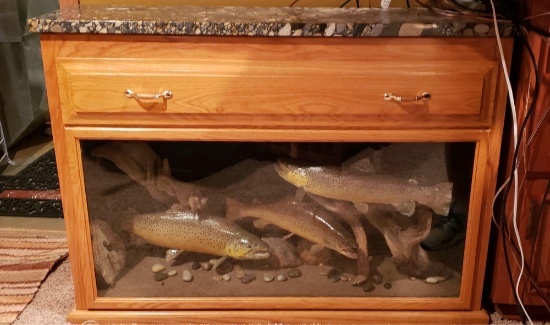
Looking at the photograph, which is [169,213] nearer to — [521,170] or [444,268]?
[444,268]

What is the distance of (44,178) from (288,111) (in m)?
1.34

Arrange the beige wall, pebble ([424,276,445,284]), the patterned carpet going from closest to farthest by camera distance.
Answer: pebble ([424,276,445,284]) → the beige wall → the patterned carpet

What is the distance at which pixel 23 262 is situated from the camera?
1.52 meters

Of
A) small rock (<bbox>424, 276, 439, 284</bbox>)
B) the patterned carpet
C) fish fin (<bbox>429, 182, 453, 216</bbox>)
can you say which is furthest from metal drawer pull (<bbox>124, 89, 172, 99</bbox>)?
the patterned carpet

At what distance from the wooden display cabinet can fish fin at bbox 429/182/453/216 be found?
4 cm

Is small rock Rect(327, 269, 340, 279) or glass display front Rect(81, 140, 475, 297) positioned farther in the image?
small rock Rect(327, 269, 340, 279)

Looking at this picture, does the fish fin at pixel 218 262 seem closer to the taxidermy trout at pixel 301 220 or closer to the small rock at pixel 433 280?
the taxidermy trout at pixel 301 220

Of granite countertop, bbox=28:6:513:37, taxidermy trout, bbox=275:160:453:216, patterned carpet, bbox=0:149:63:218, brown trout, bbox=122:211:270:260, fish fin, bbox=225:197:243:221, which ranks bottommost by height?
patterned carpet, bbox=0:149:63:218

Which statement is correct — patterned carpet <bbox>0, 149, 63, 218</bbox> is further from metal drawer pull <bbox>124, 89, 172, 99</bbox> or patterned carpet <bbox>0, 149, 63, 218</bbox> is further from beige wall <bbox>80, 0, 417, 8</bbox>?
metal drawer pull <bbox>124, 89, 172, 99</bbox>

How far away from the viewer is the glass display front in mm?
1160

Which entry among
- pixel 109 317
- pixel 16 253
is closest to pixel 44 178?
pixel 16 253

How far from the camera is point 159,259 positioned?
1279 mm

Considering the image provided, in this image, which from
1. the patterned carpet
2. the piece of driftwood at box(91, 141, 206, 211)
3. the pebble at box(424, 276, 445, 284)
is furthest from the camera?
the patterned carpet

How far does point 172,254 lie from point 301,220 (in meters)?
0.32
